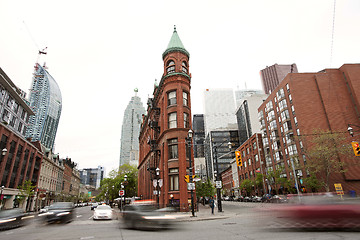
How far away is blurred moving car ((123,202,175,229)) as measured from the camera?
11180 millimetres

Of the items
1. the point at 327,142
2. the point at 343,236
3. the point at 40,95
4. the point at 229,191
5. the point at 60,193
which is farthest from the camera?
the point at 40,95

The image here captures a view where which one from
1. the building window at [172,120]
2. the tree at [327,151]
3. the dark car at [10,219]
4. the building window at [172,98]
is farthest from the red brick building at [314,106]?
the dark car at [10,219]

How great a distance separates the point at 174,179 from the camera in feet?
93.4

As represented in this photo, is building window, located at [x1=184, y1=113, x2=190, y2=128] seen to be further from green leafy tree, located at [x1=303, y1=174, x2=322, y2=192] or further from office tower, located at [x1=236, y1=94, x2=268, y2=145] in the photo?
office tower, located at [x1=236, y1=94, x2=268, y2=145]

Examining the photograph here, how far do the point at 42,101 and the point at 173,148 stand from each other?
190670 mm

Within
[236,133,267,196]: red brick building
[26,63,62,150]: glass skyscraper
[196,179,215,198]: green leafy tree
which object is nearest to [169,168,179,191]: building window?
[196,179,215,198]: green leafy tree

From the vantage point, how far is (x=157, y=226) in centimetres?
1118

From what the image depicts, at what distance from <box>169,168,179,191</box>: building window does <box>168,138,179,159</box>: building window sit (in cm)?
Answer: 189

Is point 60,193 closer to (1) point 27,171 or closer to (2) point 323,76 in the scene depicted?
(1) point 27,171

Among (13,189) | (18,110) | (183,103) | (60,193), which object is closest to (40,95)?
(60,193)

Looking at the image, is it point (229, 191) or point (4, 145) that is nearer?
point (4, 145)

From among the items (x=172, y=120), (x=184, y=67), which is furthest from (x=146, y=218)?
(x=184, y=67)

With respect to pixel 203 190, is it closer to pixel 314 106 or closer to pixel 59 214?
pixel 59 214

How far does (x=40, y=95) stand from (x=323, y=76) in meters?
201
